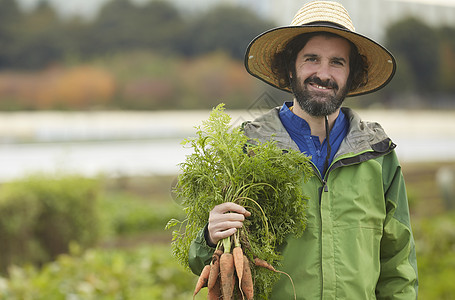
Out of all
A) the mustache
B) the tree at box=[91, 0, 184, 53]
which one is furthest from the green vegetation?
the tree at box=[91, 0, 184, 53]

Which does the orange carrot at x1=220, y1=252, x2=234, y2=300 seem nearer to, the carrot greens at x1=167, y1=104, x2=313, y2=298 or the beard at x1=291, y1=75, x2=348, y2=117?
the carrot greens at x1=167, y1=104, x2=313, y2=298

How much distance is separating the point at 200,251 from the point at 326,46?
934mm

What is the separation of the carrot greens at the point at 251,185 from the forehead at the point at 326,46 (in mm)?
430

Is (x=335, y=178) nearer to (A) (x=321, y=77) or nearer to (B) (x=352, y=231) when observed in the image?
(B) (x=352, y=231)

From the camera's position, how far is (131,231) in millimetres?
9016

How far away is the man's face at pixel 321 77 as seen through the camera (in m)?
2.02

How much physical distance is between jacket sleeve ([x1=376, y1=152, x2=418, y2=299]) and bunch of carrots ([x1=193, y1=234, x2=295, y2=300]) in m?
0.48

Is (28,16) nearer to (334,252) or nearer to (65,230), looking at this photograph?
(65,230)

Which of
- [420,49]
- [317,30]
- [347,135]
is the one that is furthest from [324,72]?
[420,49]

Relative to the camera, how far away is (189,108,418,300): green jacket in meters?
1.93

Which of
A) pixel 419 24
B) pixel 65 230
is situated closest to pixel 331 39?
pixel 65 230

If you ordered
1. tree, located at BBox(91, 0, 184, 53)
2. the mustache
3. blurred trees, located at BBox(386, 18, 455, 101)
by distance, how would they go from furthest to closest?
tree, located at BBox(91, 0, 184, 53) → blurred trees, located at BBox(386, 18, 455, 101) → the mustache

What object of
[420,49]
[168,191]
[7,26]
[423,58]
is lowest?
[168,191]

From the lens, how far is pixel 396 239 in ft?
6.80
